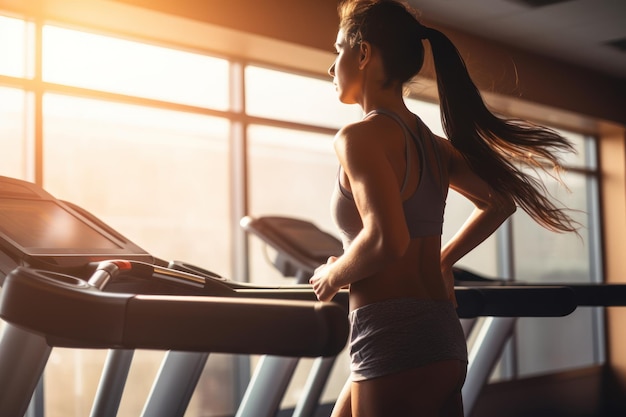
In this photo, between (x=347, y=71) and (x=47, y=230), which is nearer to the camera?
(x=347, y=71)

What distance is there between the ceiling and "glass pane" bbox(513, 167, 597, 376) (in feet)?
3.72

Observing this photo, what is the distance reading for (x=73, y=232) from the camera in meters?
1.98

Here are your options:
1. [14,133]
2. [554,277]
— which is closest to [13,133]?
[14,133]

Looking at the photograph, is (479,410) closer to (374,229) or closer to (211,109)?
(211,109)

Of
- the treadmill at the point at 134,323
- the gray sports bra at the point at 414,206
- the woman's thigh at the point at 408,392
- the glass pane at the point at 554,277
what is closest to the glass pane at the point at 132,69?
the treadmill at the point at 134,323

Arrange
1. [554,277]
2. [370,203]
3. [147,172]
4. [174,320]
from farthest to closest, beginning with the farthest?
[554,277]
[147,172]
[370,203]
[174,320]

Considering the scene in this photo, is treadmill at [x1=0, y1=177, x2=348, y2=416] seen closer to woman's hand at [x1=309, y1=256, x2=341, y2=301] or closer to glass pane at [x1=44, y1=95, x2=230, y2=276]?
woman's hand at [x1=309, y1=256, x2=341, y2=301]

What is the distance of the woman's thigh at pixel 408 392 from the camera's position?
54.1 inches

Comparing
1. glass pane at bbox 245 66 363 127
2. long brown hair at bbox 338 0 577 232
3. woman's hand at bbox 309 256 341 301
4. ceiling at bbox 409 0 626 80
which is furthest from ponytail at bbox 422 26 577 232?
ceiling at bbox 409 0 626 80

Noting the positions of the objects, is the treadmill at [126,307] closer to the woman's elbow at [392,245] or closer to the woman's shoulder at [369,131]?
the woman's elbow at [392,245]

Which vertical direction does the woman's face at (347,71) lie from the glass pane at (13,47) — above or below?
below

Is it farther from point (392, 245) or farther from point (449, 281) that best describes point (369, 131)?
point (449, 281)

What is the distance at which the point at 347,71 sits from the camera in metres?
1.52

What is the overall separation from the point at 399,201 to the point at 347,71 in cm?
30
